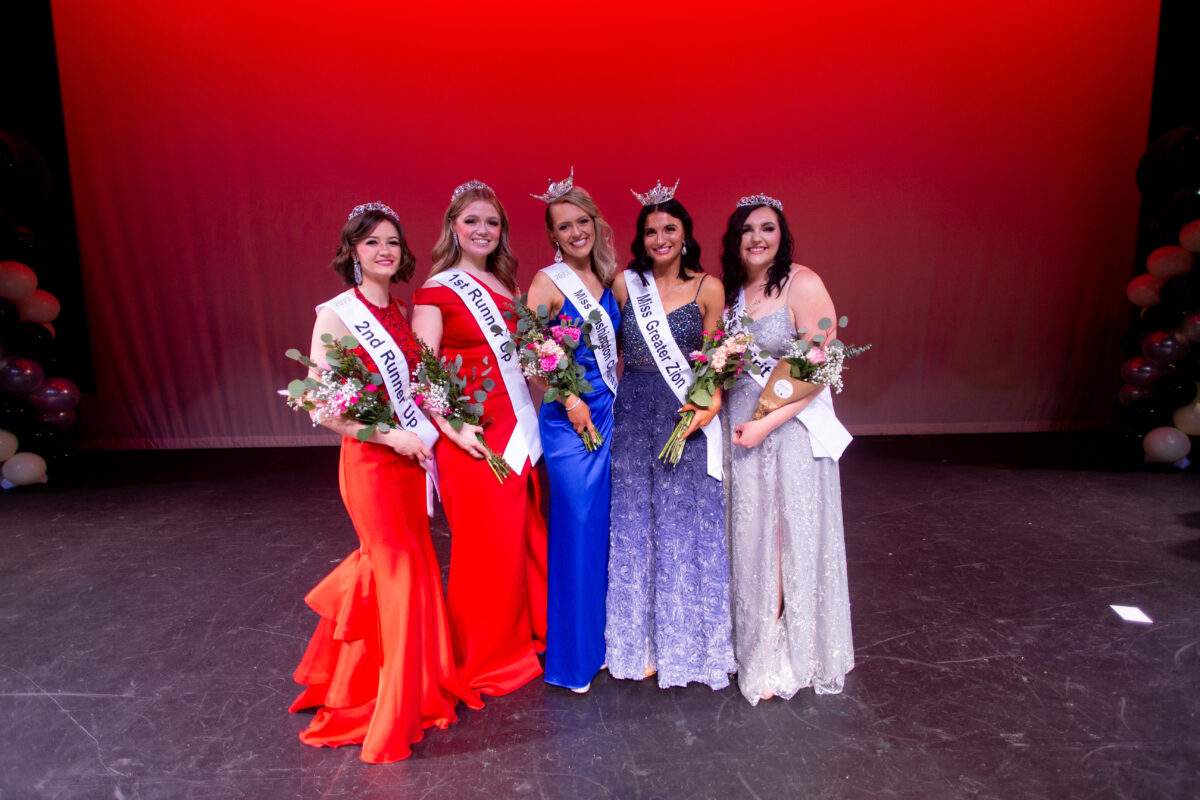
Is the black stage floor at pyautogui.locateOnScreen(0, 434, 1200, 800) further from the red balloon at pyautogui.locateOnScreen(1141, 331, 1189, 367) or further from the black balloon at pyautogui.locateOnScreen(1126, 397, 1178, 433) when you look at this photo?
the red balloon at pyautogui.locateOnScreen(1141, 331, 1189, 367)

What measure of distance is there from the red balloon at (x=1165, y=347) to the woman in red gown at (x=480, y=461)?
14.2 ft

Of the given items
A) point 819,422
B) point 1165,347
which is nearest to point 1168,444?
point 1165,347

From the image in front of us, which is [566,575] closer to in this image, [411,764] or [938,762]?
[411,764]

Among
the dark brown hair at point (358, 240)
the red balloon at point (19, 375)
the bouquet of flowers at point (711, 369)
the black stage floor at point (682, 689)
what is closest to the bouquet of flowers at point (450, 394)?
the dark brown hair at point (358, 240)

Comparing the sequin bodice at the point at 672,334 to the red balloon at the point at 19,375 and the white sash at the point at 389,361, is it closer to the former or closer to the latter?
the white sash at the point at 389,361

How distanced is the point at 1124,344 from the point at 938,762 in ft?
13.7

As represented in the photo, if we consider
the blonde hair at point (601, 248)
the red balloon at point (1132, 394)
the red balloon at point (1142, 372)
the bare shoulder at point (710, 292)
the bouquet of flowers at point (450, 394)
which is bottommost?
the red balloon at point (1132, 394)

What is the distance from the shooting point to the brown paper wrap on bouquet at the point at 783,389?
1832 millimetres

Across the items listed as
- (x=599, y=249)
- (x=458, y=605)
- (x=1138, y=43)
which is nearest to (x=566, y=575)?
(x=458, y=605)

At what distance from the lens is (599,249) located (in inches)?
80.0

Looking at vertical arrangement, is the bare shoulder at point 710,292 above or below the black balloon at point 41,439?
above

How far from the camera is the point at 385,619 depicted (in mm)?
1774

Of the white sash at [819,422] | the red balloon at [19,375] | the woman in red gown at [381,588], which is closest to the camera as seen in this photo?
the woman in red gown at [381,588]

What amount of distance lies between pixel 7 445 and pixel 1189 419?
23.7 feet
